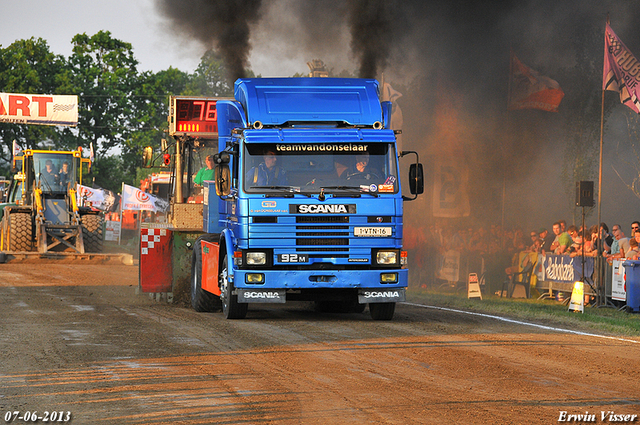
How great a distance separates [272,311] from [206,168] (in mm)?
3518

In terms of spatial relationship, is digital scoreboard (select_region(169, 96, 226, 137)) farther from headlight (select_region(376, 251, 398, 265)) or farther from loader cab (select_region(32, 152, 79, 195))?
loader cab (select_region(32, 152, 79, 195))

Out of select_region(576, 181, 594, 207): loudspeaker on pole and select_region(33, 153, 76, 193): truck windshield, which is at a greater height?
select_region(33, 153, 76, 193): truck windshield

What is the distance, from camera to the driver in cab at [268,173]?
38.2 feet

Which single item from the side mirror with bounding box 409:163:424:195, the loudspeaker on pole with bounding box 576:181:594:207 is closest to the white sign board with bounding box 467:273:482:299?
the loudspeaker on pole with bounding box 576:181:594:207

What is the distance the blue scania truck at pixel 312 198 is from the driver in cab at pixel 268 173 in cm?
1

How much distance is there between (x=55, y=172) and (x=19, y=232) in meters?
2.90

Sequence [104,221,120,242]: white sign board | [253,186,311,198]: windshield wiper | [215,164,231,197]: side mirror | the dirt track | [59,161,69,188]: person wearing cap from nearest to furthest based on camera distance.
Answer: the dirt track → [253,186,311,198]: windshield wiper → [215,164,231,197]: side mirror → [59,161,69,188]: person wearing cap → [104,221,120,242]: white sign board

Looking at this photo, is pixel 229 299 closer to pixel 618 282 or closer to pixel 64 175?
pixel 618 282

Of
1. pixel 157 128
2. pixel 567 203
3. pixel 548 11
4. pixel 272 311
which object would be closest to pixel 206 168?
pixel 272 311

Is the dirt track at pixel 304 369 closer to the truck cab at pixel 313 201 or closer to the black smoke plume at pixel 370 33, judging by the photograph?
the truck cab at pixel 313 201

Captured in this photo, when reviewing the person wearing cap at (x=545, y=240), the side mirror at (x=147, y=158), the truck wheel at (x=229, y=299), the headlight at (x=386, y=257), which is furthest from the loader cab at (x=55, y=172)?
the headlight at (x=386, y=257)

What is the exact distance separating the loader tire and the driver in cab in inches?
781

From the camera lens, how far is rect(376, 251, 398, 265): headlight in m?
11.9

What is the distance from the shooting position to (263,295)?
38.8ft
